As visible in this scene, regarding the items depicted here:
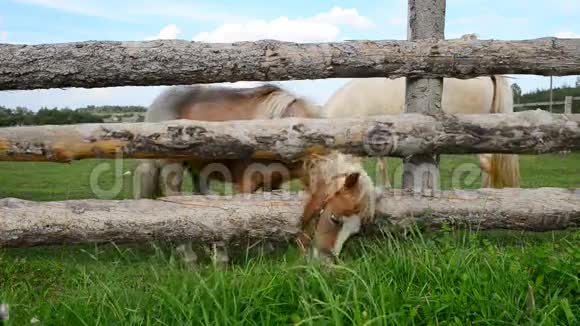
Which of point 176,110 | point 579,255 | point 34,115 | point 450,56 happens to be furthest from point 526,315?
point 34,115

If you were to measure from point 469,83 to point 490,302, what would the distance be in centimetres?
584

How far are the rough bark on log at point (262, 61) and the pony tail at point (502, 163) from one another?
2.15m

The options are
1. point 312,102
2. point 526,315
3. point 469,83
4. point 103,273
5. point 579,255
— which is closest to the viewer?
point 526,315

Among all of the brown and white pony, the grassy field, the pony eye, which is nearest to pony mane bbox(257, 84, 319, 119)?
the brown and white pony

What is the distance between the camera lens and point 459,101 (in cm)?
777

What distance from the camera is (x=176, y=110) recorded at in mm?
5727

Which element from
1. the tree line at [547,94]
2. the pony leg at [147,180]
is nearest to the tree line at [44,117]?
the pony leg at [147,180]

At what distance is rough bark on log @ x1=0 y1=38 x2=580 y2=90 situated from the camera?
12.9ft

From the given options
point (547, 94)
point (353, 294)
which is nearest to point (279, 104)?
point (353, 294)

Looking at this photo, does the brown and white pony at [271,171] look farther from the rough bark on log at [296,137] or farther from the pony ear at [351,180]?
the rough bark on log at [296,137]

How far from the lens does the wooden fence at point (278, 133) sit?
12.7 feet

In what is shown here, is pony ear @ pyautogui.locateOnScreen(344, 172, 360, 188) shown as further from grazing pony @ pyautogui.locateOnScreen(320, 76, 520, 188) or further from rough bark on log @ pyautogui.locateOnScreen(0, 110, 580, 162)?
grazing pony @ pyautogui.locateOnScreen(320, 76, 520, 188)

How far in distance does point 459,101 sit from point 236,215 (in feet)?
15.4

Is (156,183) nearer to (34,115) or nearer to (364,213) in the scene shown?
(364,213)
